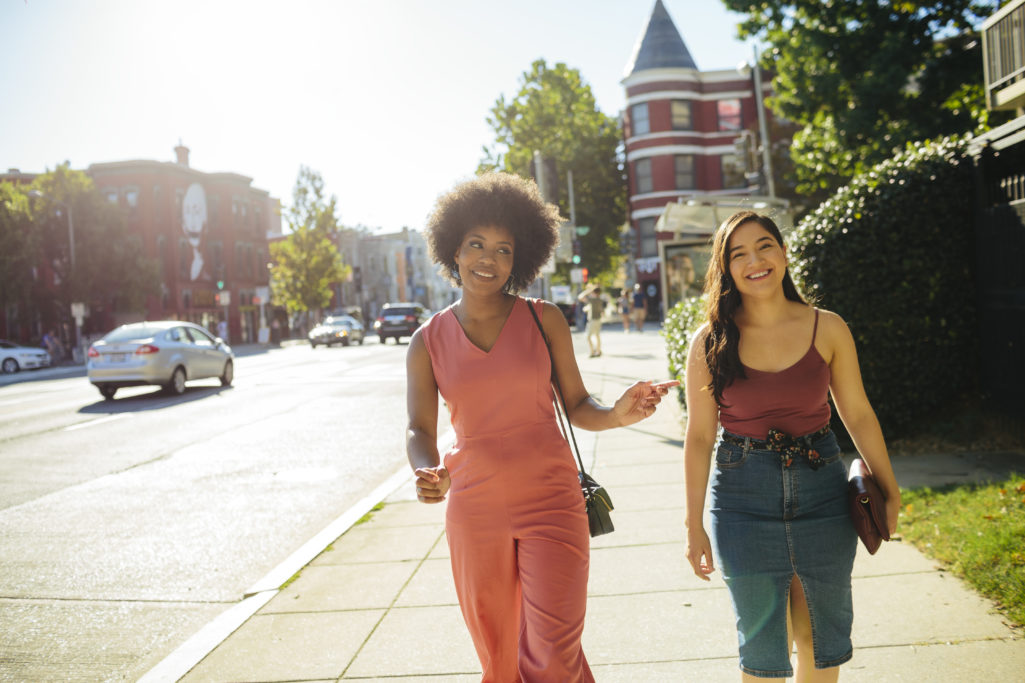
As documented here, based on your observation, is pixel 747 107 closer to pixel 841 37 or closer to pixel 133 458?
pixel 841 37

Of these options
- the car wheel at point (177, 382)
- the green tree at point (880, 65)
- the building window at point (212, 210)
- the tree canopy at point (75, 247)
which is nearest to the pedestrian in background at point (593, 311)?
the green tree at point (880, 65)

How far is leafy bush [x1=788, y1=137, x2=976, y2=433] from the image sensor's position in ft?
24.3

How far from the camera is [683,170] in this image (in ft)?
163

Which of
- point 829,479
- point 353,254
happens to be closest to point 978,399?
point 829,479

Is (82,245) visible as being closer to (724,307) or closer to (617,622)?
(617,622)

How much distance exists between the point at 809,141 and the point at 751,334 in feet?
59.5

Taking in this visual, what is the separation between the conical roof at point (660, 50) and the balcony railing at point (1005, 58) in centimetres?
4074

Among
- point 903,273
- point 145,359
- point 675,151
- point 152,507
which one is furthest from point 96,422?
point 675,151

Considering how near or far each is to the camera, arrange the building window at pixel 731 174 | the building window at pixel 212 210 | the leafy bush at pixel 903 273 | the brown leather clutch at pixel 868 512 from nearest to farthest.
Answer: the brown leather clutch at pixel 868 512 < the leafy bush at pixel 903 273 < the building window at pixel 731 174 < the building window at pixel 212 210

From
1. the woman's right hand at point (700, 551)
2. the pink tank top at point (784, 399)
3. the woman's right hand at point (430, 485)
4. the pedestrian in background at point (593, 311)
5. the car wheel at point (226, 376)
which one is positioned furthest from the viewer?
the pedestrian in background at point (593, 311)

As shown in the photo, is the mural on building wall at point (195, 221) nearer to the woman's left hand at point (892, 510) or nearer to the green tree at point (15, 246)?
the green tree at point (15, 246)

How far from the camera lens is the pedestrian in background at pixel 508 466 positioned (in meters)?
2.65

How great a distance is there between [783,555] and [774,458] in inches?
11.3

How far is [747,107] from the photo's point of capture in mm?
49906
